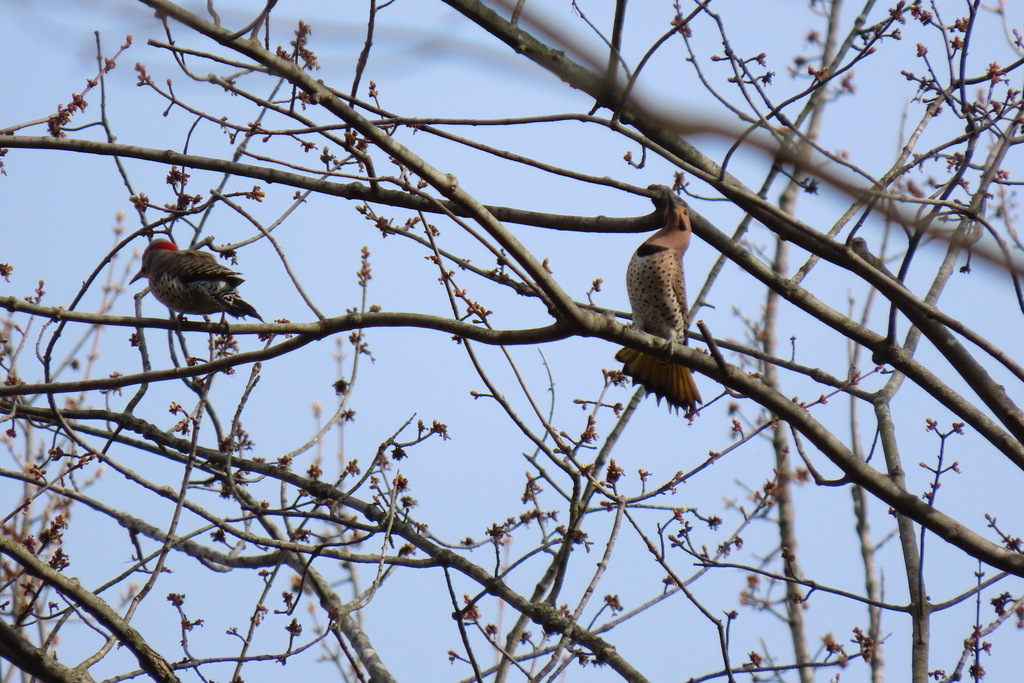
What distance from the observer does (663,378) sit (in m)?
4.82

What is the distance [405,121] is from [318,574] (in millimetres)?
3088

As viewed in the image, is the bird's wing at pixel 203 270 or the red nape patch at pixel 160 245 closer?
the bird's wing at pixel 203 270

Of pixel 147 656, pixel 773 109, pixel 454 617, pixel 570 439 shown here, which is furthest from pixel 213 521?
pixel 773 109

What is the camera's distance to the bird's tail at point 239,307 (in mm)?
4680

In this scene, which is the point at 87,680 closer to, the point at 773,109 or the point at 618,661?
the point at 618,661

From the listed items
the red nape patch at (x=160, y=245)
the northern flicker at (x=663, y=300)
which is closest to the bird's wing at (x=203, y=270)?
the red nape patch at (x=160, y=245)

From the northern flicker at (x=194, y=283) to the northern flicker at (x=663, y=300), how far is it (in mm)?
1920

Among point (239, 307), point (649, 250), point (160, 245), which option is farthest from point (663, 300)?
point (160, 245)

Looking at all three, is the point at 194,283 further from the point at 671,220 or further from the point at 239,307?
the point at 671,220

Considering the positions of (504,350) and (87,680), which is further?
(504,350)

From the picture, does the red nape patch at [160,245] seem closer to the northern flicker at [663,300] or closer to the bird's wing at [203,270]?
the bird's wing at [203,270]

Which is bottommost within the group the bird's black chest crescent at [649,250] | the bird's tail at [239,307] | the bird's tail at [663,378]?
the bird's tail at [663,378]

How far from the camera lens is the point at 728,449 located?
3.97 meters

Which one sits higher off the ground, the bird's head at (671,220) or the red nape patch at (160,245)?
the red nape patch at (160,245)
